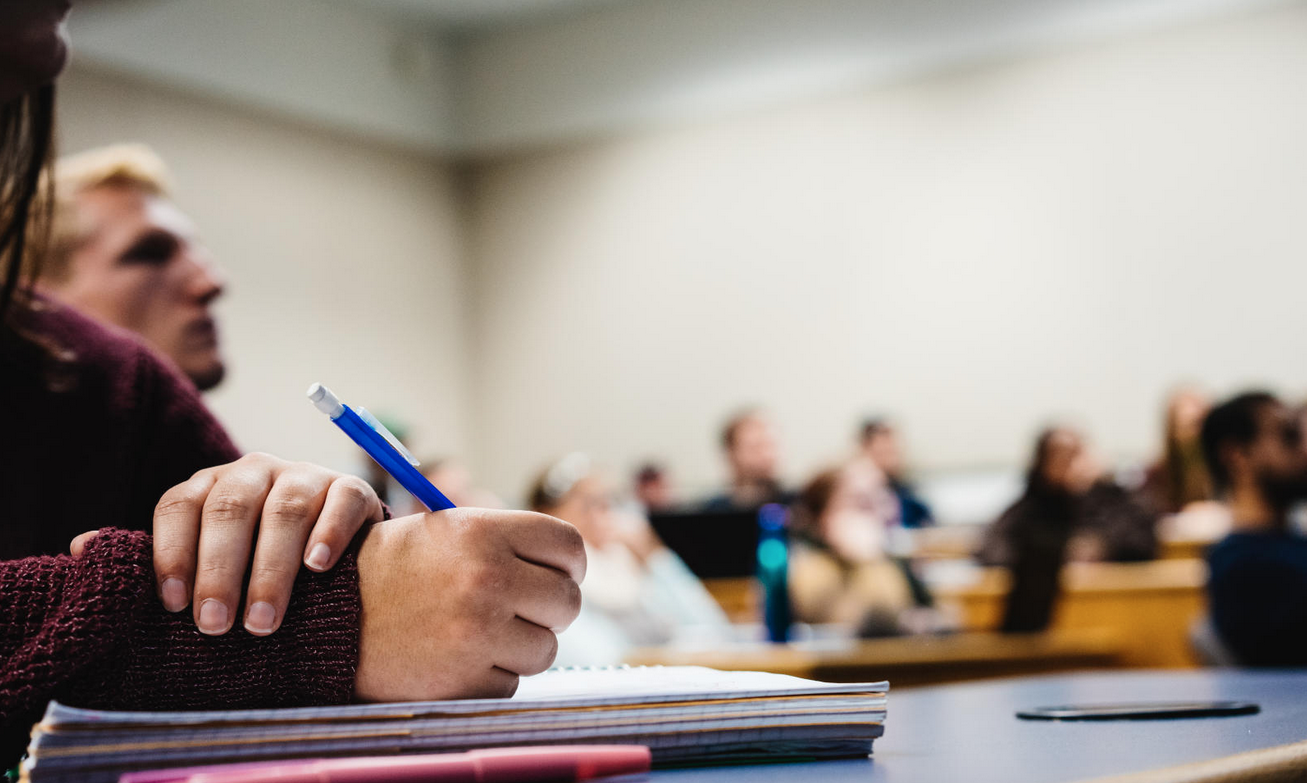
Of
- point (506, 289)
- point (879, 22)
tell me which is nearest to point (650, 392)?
point (506, 289)

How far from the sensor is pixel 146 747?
1.41 ft

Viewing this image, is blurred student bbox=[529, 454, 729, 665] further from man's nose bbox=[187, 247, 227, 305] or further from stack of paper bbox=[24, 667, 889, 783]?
stack of paper bbox=[24, 667, 889, 783]

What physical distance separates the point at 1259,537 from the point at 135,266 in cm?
253

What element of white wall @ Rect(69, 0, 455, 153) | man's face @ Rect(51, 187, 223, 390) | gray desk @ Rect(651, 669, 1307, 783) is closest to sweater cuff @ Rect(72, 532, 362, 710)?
gray desk @ Rect(651, 669, 1307, 783)

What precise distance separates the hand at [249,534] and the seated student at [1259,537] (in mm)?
2586

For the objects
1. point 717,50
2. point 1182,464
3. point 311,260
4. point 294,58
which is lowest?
point 1182,464

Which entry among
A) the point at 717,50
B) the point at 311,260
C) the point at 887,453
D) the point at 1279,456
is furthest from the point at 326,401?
the point at 717,50

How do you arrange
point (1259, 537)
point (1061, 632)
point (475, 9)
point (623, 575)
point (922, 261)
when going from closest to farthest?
point (1259, 537)
point (623, 575)
point (1061, 632)
point (922, 261)
point (475, 9)

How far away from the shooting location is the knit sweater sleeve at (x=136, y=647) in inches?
19.2

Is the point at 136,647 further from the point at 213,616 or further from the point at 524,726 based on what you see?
the point at 524,726

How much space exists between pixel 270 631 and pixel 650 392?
327 inches

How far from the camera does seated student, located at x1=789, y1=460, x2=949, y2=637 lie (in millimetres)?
3893

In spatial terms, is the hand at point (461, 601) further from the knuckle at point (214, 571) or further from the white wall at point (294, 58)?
the white wall at point (294, 58)

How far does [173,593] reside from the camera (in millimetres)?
515
